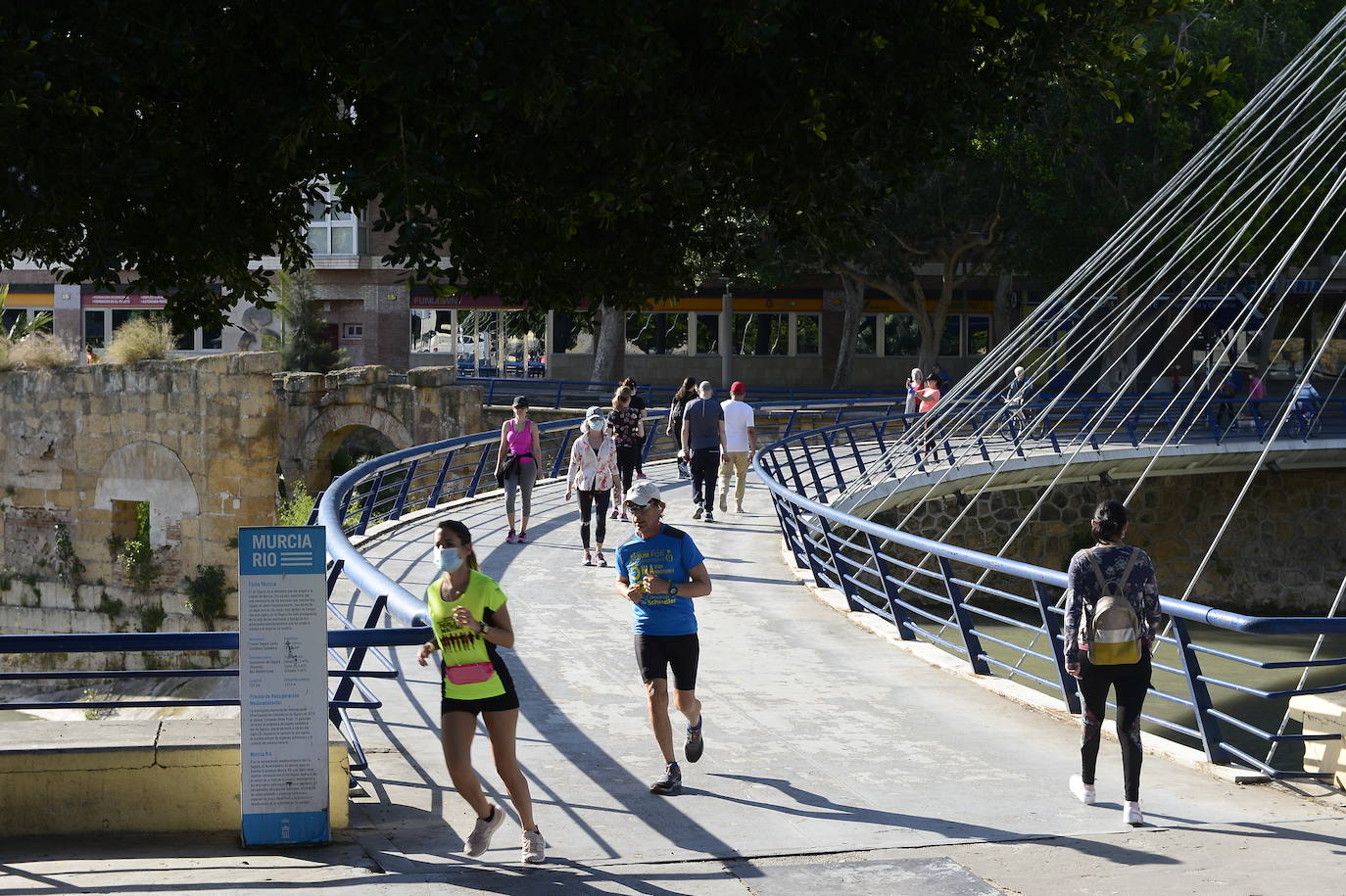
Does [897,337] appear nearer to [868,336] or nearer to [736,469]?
[868,336]

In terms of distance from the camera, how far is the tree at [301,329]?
42.8 meters

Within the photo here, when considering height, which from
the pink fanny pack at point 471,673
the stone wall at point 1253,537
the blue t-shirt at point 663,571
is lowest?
the stone wall at point 1253,537

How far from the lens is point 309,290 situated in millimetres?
43375

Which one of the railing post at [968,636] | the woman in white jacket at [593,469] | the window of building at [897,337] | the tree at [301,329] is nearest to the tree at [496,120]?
the railing post at [968,636]

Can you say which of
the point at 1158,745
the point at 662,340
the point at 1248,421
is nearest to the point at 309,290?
the point at 662,340

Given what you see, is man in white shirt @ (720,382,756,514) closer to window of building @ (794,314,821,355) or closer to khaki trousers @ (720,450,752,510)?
khaki trousers @ (720,450,752,510)

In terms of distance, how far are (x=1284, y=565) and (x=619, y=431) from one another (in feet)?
52.2

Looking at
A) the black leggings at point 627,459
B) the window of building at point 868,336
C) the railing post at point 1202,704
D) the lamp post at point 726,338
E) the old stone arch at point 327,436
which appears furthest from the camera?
the window of building at point 868,336

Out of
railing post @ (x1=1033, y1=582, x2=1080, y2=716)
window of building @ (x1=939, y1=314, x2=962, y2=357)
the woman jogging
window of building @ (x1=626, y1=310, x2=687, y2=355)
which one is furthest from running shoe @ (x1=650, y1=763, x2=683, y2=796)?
window of building @ (x1=939, y1=314, x2=962, y2=357)

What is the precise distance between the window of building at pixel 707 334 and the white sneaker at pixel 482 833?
1771 inches

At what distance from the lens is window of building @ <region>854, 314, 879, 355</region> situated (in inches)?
1972

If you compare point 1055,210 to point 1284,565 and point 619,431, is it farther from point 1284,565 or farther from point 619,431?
point 619,431

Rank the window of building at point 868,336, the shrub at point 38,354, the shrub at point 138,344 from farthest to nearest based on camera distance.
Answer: the window of building at point 868,336 → the shrub at point 38,354 → the shrub at point 138,344

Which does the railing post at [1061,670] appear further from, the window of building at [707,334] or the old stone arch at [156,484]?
the window of building at [707,334]
